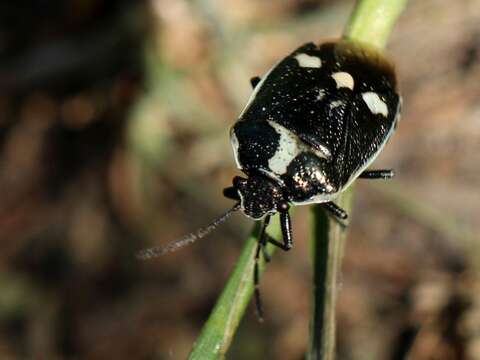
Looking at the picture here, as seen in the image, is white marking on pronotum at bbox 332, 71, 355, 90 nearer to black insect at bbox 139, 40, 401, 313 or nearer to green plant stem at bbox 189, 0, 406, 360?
black insect at bbox 139, 40, 401, 313

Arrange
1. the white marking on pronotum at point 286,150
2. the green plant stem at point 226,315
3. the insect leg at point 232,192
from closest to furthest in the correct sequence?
the green plant stem at point 226,315, the white marking on pronotum at point 286,150, the insect leg at point 232,192

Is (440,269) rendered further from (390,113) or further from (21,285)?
(21,285)

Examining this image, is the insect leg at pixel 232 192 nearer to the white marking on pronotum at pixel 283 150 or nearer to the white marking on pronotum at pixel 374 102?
the white marking on pronotum at pixel 283 150

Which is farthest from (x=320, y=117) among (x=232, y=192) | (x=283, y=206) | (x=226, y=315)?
(x=226, y=315)

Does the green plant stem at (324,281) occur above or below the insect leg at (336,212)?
Result: below

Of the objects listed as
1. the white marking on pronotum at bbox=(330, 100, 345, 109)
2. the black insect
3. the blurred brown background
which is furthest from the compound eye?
the blurred brown background

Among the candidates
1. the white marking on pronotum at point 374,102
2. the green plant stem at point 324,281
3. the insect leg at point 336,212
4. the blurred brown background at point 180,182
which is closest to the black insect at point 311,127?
the white marking on pronotum at point 374,102
